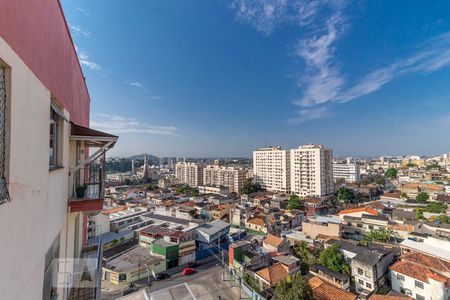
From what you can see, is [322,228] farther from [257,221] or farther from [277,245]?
[277,245]

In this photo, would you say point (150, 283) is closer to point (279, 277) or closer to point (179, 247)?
point (179, 247)

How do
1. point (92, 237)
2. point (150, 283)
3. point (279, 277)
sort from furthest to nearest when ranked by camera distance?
point (150, 283) < point (279, 277) < point (92, 237)

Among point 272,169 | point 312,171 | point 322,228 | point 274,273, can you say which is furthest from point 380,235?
point 272,169

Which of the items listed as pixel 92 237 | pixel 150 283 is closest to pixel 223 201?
pixel 150 283

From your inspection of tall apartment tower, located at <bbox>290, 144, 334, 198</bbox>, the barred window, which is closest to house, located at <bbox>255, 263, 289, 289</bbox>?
the barred window

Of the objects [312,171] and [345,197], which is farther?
[312,171]

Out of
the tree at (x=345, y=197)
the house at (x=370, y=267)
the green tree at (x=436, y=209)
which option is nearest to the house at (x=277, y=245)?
the house at (x=370, y=267)

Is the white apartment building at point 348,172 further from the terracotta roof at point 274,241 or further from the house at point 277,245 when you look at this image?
the terracotta roof at point 274,241

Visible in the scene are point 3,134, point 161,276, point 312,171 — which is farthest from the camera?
point 312,171
